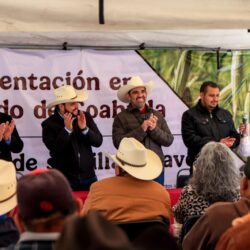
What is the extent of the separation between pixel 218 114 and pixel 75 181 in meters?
1.57

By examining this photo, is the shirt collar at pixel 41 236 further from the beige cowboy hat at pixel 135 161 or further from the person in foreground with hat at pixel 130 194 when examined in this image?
the beige cowboy hat at pixel 135 161

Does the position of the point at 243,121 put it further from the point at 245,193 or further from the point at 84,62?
the point at 245,193

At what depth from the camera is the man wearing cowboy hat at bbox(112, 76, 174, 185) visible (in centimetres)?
475

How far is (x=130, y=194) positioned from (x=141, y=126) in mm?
1781

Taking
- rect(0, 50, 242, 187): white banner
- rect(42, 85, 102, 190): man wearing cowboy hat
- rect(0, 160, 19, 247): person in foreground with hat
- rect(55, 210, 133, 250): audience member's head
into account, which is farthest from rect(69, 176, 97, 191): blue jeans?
rect(55, 210, 133, 250): audience member's head

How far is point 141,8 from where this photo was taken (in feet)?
8.89

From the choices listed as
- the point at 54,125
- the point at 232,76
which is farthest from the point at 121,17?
the point at 232,76

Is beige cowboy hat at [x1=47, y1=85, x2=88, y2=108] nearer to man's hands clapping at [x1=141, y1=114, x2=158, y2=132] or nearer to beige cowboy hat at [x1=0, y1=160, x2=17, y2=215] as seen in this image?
man's hands clapping at [x1=141, y1=114, x2=158, y2=132]

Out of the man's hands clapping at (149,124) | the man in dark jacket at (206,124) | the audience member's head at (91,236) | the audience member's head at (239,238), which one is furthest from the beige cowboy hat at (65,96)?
the audience member's head at (91,236)

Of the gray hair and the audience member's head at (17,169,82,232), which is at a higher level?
the audience member's head at (17,169,82,232)

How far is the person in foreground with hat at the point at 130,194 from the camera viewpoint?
294cm

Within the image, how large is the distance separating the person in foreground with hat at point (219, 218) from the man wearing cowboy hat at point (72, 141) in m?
2.32

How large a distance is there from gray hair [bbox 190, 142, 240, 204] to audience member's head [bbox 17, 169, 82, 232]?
1.43 m

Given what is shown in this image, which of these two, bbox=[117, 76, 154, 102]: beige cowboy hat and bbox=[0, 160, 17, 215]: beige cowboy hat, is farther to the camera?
bbox=[117, 76, 154, 102]: beige cowboy hat
